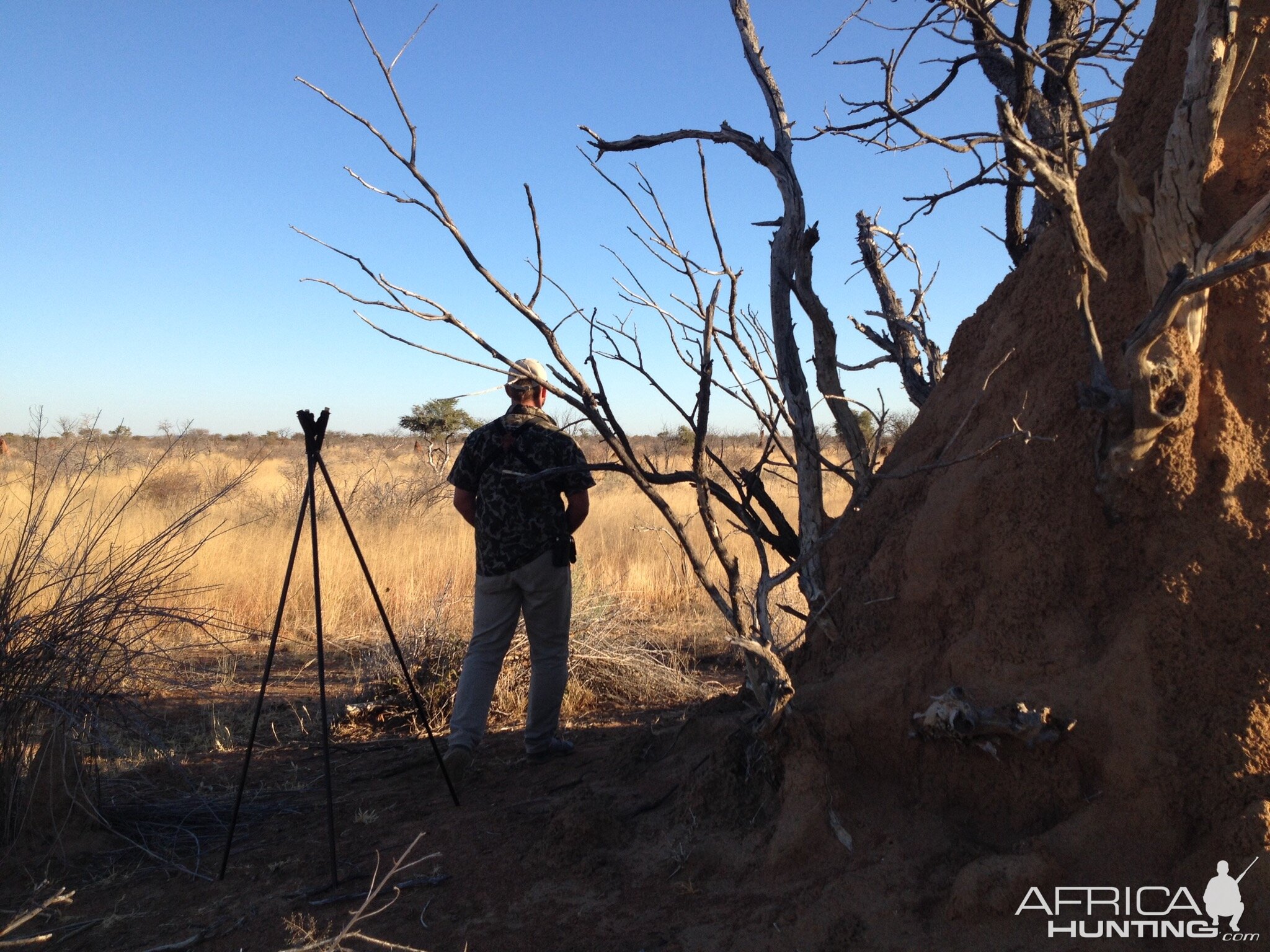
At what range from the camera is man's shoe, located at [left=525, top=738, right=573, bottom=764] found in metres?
4.29

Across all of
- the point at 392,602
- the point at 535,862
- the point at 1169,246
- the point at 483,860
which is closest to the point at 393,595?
the point at 392,602

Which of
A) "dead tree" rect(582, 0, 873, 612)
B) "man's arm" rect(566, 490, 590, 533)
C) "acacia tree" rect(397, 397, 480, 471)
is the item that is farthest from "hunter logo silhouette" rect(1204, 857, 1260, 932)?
"acacia tree" rect(397, 397, 480, 471)

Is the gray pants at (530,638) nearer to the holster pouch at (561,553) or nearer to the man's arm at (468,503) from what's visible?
the holster pouch at (561,553)

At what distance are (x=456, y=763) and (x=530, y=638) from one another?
26.9 inches

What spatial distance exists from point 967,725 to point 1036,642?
0.31 meters

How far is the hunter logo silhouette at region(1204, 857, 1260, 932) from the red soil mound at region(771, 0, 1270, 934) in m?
0.03

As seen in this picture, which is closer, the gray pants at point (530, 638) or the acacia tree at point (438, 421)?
the gray pants at point (530, 638)

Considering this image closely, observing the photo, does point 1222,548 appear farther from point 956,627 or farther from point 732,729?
point 732,729

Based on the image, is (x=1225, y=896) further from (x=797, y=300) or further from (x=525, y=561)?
(x=525, y=561)

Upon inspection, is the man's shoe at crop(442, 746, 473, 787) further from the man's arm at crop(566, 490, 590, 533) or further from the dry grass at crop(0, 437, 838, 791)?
the man's arm at crop(566, 490, 590, 533)

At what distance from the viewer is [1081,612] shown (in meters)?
2.33

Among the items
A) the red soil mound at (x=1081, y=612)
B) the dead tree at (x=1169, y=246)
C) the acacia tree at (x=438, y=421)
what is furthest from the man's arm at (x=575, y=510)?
the acacia tree at (x=438, y=421)

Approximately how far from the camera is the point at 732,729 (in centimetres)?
324

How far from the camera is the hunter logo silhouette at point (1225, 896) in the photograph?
1.81m
